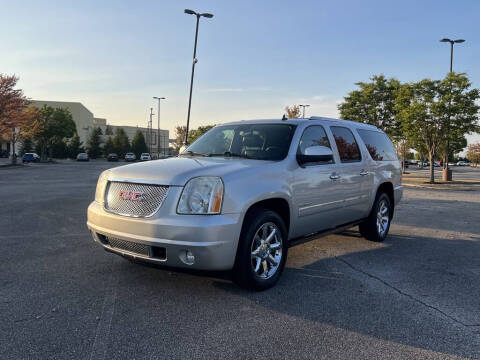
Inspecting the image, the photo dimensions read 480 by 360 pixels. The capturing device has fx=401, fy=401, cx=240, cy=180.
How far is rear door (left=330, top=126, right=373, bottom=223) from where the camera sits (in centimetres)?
553

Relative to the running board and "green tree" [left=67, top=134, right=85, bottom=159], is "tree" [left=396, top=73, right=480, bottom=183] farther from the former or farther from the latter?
"green tree" [left=67, top=134, right=85, bottom=159]

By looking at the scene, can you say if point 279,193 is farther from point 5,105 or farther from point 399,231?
point 5,105

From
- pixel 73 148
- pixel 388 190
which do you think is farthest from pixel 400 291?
pixel 73 148

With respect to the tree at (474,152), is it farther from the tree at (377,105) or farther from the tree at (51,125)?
the tree at (51,125)

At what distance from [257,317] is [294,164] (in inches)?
71.5

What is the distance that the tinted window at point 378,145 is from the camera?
6379 millimetres

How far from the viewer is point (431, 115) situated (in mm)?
22906

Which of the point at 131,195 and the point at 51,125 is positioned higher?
the point at 51,125

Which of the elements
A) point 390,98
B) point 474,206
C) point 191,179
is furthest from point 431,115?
point 191,179

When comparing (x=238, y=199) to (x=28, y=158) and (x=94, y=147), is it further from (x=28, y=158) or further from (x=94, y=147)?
(x=94, y=147)

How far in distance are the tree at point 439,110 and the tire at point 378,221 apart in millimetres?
17951

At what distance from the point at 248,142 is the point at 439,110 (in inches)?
809

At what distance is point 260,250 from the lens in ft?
13.6

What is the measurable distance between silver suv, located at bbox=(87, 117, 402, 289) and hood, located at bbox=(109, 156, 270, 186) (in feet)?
0.03
